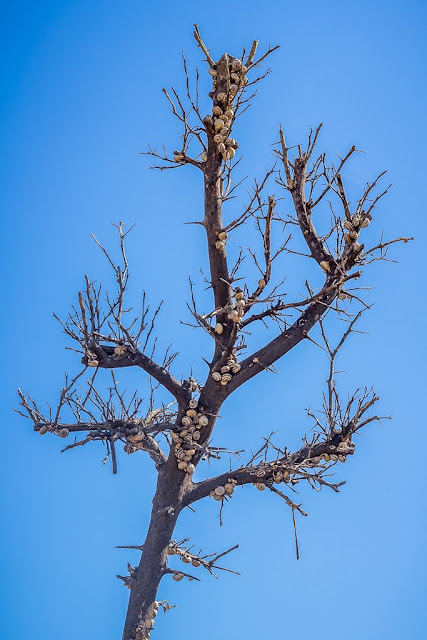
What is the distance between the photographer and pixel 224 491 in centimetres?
394

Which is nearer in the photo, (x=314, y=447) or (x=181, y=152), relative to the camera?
(x=181, y=152)

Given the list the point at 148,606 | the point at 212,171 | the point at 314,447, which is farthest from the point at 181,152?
the point at 148,606

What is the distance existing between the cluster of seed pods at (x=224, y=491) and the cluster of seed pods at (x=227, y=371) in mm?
602

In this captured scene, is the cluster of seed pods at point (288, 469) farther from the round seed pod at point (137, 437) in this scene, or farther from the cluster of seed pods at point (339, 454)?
the round seed pod at point (137, 437)

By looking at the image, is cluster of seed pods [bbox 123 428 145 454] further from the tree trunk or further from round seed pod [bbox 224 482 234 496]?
round seed pod [bbox 224 482 234 496]

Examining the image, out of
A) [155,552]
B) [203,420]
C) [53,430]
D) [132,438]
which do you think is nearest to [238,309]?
[203,420]

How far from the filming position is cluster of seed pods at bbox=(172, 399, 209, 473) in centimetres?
394

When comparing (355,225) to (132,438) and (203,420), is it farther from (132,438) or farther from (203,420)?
(132,438)

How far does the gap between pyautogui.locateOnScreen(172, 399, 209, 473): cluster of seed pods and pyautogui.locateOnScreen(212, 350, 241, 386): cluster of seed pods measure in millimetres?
224

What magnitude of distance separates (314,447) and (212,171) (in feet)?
5.85

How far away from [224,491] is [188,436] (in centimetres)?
40

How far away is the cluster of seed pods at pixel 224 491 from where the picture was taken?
12.9 feet

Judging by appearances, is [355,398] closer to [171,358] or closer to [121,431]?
[171,358]

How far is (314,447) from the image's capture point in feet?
13.1
